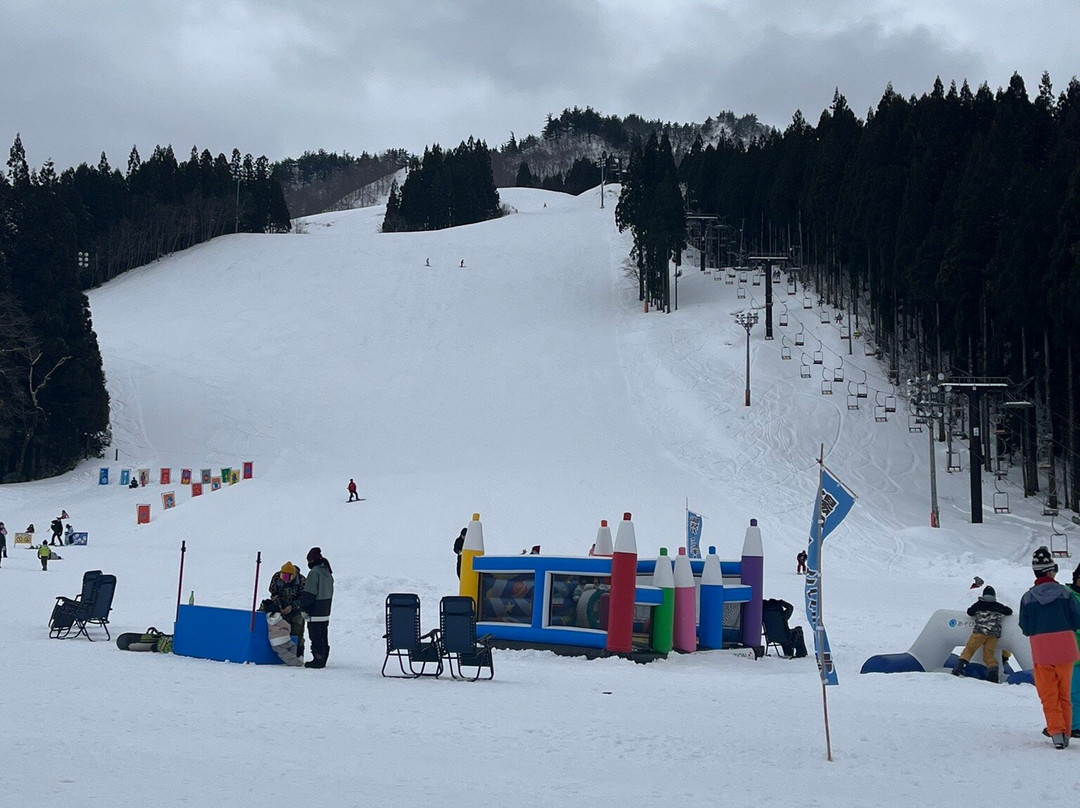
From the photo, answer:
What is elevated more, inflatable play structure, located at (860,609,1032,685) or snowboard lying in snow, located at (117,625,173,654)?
inflatable play structure, located at (860,609,1032,685)

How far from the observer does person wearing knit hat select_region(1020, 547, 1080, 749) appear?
750 centimetres

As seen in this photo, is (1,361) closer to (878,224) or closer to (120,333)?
(120,333)

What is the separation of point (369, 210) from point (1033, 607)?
5694 inches

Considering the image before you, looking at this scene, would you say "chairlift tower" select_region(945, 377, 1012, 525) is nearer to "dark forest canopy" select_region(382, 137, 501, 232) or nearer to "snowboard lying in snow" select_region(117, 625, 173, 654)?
"snowboard lying in snow" select_region(117, 625, 173, 654)

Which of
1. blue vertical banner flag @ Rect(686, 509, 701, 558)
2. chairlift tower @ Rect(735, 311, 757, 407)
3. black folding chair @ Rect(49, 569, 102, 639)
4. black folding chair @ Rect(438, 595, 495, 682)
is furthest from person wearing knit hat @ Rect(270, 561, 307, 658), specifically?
chairlift tower @ Rect(735, 311, 757, 407)

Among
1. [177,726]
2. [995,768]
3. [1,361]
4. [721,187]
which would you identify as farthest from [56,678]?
[721,187]

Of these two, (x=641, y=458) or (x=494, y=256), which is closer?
(x=641, y=458)

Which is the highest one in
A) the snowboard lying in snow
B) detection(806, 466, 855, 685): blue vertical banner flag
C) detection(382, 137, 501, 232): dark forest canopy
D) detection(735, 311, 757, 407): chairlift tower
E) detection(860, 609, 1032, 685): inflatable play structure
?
detection(382, 137, 501, 232): dark forest canopy

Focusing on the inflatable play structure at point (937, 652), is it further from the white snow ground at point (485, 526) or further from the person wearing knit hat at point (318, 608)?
the person wearing knit hat at point (318, 608)

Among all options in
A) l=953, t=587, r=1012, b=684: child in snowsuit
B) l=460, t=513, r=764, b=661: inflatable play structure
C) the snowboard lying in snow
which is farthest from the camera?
l=460, t=513, r=764, b=661: inflatable play structure

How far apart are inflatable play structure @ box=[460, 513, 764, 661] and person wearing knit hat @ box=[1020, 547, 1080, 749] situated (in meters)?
6.59

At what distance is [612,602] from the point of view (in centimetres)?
1430

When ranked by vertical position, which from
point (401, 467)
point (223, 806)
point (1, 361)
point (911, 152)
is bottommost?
point (223, 806)

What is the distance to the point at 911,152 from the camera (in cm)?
4606
